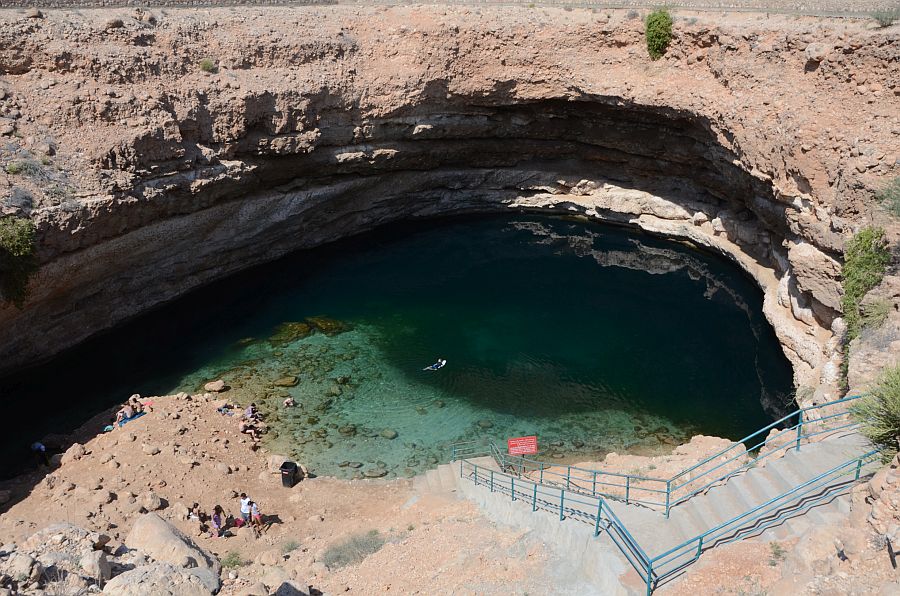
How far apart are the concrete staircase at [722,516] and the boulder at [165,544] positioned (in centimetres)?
700

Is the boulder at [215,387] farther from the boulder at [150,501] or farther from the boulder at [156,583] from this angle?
the boulder at [156,583]

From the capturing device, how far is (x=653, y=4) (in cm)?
3159

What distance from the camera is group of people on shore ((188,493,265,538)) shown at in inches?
698

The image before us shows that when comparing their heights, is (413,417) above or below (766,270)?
below

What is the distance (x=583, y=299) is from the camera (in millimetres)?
31375

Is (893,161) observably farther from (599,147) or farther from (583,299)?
(599,147)

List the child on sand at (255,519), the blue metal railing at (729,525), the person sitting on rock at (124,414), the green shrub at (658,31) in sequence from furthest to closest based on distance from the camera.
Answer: the green shrub at (658,31)
the person sitting on rock at (124,414)
the child on sand at (255,519)
the blue metal railing at (729,525)

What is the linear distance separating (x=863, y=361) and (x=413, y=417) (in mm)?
13181

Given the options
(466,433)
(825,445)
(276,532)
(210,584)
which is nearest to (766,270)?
(466,433)

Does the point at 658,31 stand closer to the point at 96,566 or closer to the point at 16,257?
the point at 16,257

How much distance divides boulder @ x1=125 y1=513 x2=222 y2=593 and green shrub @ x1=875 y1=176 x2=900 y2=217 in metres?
20.9

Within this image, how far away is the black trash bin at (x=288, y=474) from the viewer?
20094mm

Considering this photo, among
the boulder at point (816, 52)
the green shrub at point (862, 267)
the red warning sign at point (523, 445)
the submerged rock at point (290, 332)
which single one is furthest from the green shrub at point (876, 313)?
the submerged rock at point (290, 332)

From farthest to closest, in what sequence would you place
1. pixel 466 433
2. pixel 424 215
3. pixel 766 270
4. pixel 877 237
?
pixel 424 215, pixel 766 270, pixel 466 433, pixel 877 237
